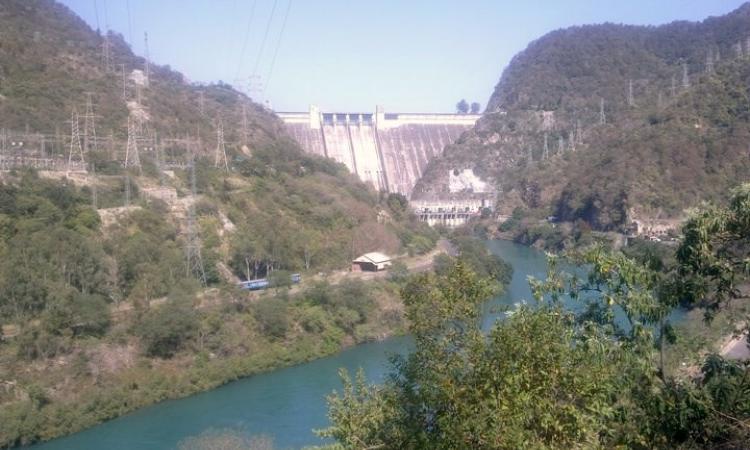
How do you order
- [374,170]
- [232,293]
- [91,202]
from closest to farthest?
1. [232,293]
2. [91,202]
3. [374,170]

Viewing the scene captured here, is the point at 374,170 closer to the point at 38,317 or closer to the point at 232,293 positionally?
the point at 232,293

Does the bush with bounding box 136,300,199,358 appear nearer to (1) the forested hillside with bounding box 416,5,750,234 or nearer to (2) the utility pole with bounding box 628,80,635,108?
(1) the forested hillside with bounding box 416,5,750,234

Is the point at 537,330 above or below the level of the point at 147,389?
above

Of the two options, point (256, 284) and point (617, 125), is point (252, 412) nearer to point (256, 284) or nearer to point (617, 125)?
point (256, 284)

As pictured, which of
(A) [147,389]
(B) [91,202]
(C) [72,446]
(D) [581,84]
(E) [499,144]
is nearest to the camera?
(C) [72,446]

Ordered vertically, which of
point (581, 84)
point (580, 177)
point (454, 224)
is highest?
point (581, 84)

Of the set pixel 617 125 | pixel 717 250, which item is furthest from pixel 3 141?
pixel 617 125

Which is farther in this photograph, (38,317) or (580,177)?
(580,177)

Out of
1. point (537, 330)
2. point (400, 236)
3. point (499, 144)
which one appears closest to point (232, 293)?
point (400, 236)
